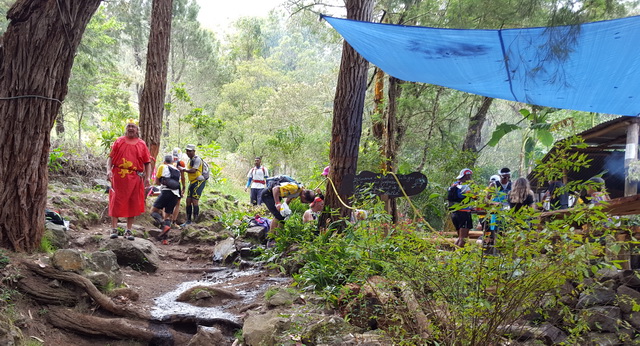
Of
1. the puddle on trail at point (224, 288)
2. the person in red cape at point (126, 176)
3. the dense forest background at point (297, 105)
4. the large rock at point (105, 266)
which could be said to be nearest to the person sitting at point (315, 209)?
the puddle on trail at point (224, 288)

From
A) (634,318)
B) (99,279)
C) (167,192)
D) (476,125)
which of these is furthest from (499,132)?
(99,279)

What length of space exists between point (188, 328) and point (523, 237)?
3.01m

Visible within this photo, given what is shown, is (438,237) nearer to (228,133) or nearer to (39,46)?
(39,46)

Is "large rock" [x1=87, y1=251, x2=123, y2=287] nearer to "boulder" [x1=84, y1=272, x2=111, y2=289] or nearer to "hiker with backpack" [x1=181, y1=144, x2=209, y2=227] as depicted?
"boulder" [x1=84, y1=272, x2=111, y2=289]

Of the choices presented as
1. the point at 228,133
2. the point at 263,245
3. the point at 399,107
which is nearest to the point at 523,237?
the point at 263,245

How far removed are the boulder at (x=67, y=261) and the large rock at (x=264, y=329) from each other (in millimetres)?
1573

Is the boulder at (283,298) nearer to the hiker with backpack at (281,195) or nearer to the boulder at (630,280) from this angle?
the hiker with backpack at (281,195)

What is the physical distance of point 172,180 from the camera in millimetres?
7246

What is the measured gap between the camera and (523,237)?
2.11 meters

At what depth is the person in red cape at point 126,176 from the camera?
5.69m

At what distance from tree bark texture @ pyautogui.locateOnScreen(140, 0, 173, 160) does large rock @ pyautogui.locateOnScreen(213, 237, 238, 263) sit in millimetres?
2513

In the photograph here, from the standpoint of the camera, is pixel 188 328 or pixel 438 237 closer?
pixel 438 237

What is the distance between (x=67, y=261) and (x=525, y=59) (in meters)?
4.63

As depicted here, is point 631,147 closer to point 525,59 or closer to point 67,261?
point 525,59
